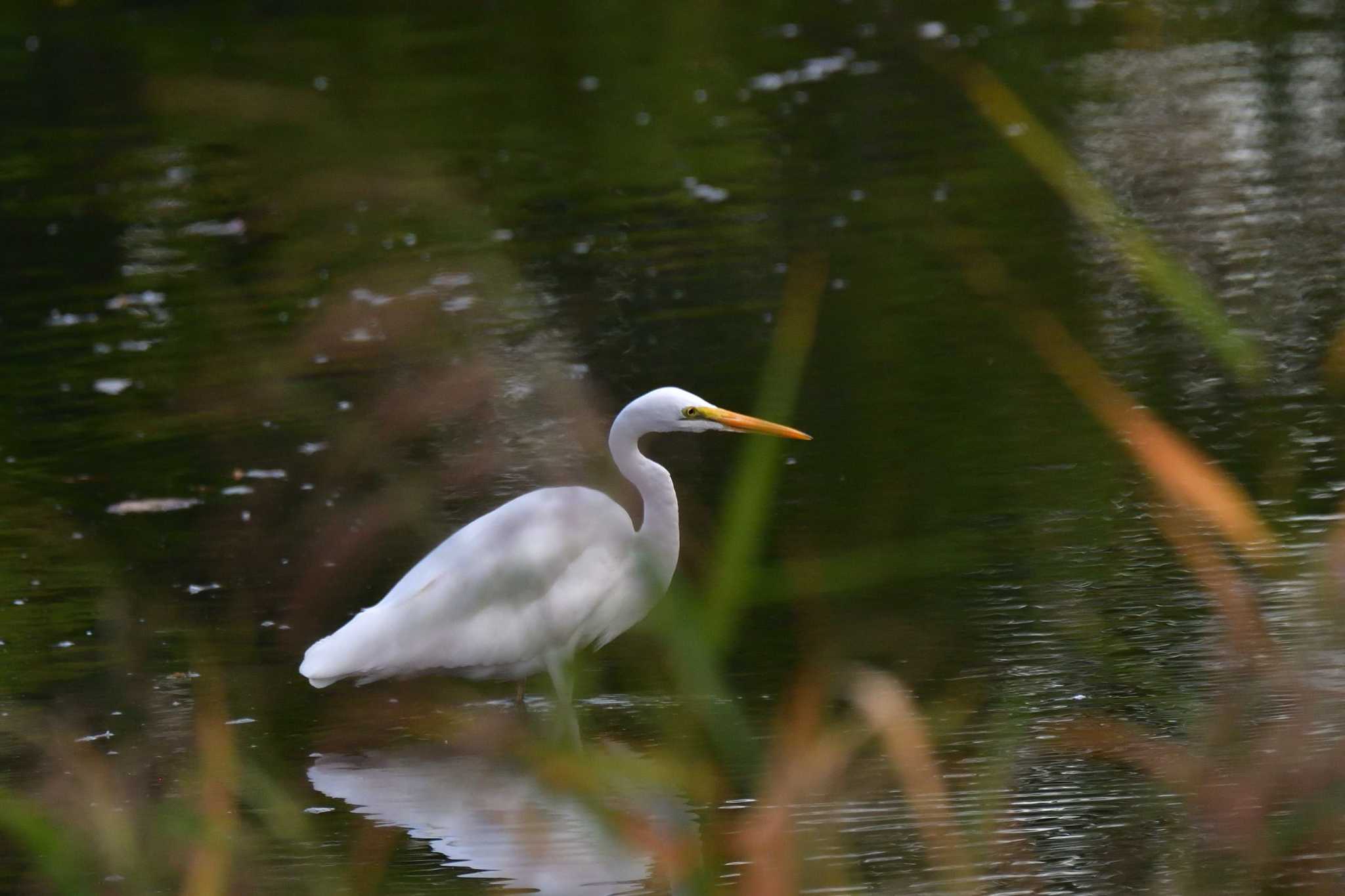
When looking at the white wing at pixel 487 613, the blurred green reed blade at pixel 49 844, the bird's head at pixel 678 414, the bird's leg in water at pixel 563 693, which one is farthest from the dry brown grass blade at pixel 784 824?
the bird's head at pixel 678 414

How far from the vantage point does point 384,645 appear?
4660 mm

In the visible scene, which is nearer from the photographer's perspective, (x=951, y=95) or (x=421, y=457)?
(x=421, y=457)

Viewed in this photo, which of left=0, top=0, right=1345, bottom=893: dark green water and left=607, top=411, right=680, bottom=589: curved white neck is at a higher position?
left=607, top=411, right=680, bottom=589: curved white neck

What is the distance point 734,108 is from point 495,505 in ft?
21.2

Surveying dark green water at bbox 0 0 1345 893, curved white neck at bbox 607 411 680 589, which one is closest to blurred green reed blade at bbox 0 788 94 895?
dark green water at bbox 0 0 1345 893

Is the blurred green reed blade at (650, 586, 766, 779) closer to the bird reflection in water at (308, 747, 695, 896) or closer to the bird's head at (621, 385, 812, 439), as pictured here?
the bird reflection in water at (308, 747, 695, 896)

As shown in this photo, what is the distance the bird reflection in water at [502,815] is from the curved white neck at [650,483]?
0.63 meters

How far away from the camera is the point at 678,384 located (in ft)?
23.9

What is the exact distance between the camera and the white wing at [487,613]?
14.7 ft

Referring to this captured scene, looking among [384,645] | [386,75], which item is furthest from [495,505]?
[386,75]

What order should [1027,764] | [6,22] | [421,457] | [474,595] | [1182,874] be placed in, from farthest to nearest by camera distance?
[6,22] → [421,457] → [474,595] → [1027,764] → [1182,874]

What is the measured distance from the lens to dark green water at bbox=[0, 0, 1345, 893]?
4176mm

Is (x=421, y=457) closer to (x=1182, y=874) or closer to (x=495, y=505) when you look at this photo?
(x=495, y=505)

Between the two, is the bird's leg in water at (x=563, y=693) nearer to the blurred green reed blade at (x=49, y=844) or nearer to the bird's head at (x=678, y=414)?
the bird's head at (x=678, y=414)
